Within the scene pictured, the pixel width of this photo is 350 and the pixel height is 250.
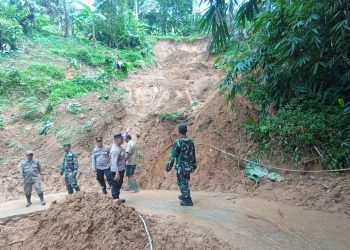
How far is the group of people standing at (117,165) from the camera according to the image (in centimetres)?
620

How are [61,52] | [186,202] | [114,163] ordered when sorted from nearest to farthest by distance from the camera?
[186,202]
[114,163]
[61,52]

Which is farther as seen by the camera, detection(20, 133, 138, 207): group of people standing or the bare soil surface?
detection(20, 133, 138, 207): group of people standing

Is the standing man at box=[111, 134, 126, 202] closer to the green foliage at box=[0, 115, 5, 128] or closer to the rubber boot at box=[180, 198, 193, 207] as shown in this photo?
the rubber boot at box=[180, 198, 193, 207]

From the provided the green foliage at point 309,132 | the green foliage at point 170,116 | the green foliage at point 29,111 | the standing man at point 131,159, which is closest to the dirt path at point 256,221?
the standing man at point 131,159

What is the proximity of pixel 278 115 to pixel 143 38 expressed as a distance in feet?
68.7

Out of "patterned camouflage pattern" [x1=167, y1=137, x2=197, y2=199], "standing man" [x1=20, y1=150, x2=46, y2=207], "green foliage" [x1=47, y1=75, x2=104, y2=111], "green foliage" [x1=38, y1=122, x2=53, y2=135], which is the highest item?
"green foliage" [x1=47, y1=75, x2=104, y2=111]

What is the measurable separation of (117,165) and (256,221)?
3.15 meters

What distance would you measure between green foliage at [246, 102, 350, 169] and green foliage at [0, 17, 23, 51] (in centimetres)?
1753

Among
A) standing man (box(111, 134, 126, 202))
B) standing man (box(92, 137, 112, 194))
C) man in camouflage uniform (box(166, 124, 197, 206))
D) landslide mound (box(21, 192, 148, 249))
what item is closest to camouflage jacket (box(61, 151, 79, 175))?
standing man (box(92, 137, 112, 194))

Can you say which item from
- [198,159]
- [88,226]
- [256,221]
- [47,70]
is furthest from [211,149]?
[47,70]

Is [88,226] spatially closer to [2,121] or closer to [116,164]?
[116,164]

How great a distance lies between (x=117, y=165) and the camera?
7090mm

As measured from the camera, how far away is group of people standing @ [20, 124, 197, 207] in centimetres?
620

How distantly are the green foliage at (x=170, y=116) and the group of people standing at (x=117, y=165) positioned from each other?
3.24 metres
